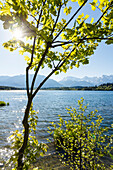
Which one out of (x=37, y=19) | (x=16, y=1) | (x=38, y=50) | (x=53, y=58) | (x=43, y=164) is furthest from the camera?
(x=43, y=164)

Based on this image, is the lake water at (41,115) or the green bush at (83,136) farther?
the lake water at (41,115)

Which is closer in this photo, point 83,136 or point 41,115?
point 83,136

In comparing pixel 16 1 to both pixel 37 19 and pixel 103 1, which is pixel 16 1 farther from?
pixel 103 1

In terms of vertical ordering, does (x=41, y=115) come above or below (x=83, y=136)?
below

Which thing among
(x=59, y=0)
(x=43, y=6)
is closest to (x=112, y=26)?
(x=59, y=0)

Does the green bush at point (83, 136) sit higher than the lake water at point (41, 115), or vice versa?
the green bush at point (83, 136)

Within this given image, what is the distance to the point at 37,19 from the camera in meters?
2.22

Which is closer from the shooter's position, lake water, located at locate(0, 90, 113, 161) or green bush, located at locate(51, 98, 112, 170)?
green bush, located at locate(51, 98, 112, 170)

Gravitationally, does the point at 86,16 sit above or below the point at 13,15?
above

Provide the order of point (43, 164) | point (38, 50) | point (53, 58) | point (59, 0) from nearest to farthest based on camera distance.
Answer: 1. point (59, 0)
2. point (53, 58)
3. point (38, 50)
4. point (43, 164)

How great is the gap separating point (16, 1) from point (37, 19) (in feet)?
2.18

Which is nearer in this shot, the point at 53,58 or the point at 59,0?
the point at 59,0

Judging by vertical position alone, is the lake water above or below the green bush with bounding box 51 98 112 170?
below

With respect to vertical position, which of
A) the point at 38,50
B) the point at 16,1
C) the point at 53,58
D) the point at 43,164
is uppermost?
the point at 16,1
